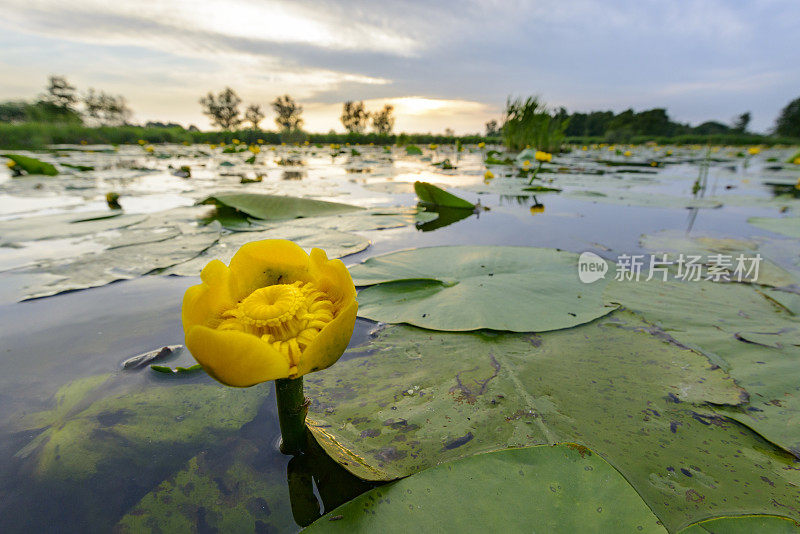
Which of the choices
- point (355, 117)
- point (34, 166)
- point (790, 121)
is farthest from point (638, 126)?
point (34, 166)

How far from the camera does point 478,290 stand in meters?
1.21

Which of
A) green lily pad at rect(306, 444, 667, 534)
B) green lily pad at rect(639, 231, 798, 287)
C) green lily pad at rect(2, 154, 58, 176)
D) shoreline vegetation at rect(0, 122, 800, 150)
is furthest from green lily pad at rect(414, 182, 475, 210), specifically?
shoreline vegetation at rect(0, 122, 800, 150)

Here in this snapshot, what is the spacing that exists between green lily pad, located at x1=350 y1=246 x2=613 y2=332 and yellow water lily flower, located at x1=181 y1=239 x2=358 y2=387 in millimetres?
545

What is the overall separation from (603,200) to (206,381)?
3.50 metres

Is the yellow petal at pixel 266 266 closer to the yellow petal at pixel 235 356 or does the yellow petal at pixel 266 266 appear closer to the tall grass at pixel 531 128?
the yellow petal at pixel 235 356

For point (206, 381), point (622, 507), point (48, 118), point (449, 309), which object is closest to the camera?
point (622, 507)

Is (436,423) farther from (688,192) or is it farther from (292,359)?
(688,192)

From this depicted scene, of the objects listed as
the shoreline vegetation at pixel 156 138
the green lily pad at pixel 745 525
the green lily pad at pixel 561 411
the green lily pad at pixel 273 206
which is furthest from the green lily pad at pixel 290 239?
the shoreline vegetation at pixel 156 138

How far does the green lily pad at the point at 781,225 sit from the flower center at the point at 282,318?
2725 millimetres

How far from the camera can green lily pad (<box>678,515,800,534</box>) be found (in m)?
0.47

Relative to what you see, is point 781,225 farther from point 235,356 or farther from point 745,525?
point 235,356

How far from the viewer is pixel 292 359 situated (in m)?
0.49

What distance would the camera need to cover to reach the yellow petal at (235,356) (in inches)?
16.1

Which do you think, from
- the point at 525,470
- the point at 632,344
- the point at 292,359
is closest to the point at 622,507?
the point at 525,470
